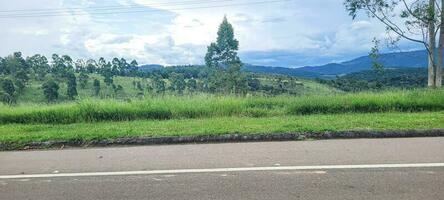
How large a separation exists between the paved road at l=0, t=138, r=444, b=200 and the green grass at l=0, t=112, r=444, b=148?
902 mm

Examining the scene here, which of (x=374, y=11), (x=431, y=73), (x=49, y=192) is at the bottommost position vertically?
(x=49, y=192)

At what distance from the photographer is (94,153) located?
8250mm

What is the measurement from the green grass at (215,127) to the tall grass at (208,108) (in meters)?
1.27

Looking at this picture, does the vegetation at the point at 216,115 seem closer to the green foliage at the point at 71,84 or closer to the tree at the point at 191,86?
the tree at the point at 191,86

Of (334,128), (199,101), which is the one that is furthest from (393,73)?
(334,128)

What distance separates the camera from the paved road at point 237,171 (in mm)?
5391

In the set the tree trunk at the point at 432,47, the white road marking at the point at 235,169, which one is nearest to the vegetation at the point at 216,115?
the tree trunk at the point at 432,47

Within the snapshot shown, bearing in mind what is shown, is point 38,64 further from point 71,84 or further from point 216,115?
point 216,115

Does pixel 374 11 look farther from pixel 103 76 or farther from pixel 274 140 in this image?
pixel 103 76

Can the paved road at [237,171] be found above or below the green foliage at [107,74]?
below

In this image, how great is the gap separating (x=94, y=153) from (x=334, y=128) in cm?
500

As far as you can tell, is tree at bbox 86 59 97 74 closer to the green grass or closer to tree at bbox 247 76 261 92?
tree at bbox 247 76 261 92

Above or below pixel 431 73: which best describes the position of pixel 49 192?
below

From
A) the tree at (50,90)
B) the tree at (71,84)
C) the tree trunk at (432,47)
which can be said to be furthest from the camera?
the tree at (71,84)
